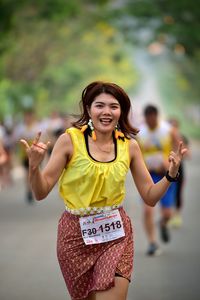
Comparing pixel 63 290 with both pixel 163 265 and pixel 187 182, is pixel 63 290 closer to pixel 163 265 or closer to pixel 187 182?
pixel 163 265

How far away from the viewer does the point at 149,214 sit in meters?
9.99

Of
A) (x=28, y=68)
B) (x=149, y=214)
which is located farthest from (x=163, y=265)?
(x=28, y=68)

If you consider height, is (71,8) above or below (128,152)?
above

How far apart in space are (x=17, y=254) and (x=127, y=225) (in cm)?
522

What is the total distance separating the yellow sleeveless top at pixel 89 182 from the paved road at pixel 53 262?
8.35 feet

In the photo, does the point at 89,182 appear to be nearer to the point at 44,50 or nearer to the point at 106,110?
Answer: the point at 106,110

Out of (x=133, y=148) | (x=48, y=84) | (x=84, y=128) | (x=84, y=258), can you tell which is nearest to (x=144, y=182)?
(x=133, y=148)

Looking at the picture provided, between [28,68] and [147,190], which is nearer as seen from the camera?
[147,190]

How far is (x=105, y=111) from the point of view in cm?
519

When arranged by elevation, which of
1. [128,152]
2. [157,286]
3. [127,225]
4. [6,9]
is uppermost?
[6,9]

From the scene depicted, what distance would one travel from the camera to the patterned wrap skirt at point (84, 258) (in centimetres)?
511

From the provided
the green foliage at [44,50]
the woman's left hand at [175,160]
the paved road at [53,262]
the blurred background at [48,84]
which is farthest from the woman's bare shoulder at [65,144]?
the green foliage at [44,50]

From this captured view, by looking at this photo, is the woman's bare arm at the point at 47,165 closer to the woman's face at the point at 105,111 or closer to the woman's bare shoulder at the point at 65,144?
the woman's bare shoulder at the point at 65,144

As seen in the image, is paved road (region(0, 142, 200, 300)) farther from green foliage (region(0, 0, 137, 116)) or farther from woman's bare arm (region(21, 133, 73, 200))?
green foliage (region(0, 0, 137, 116))
